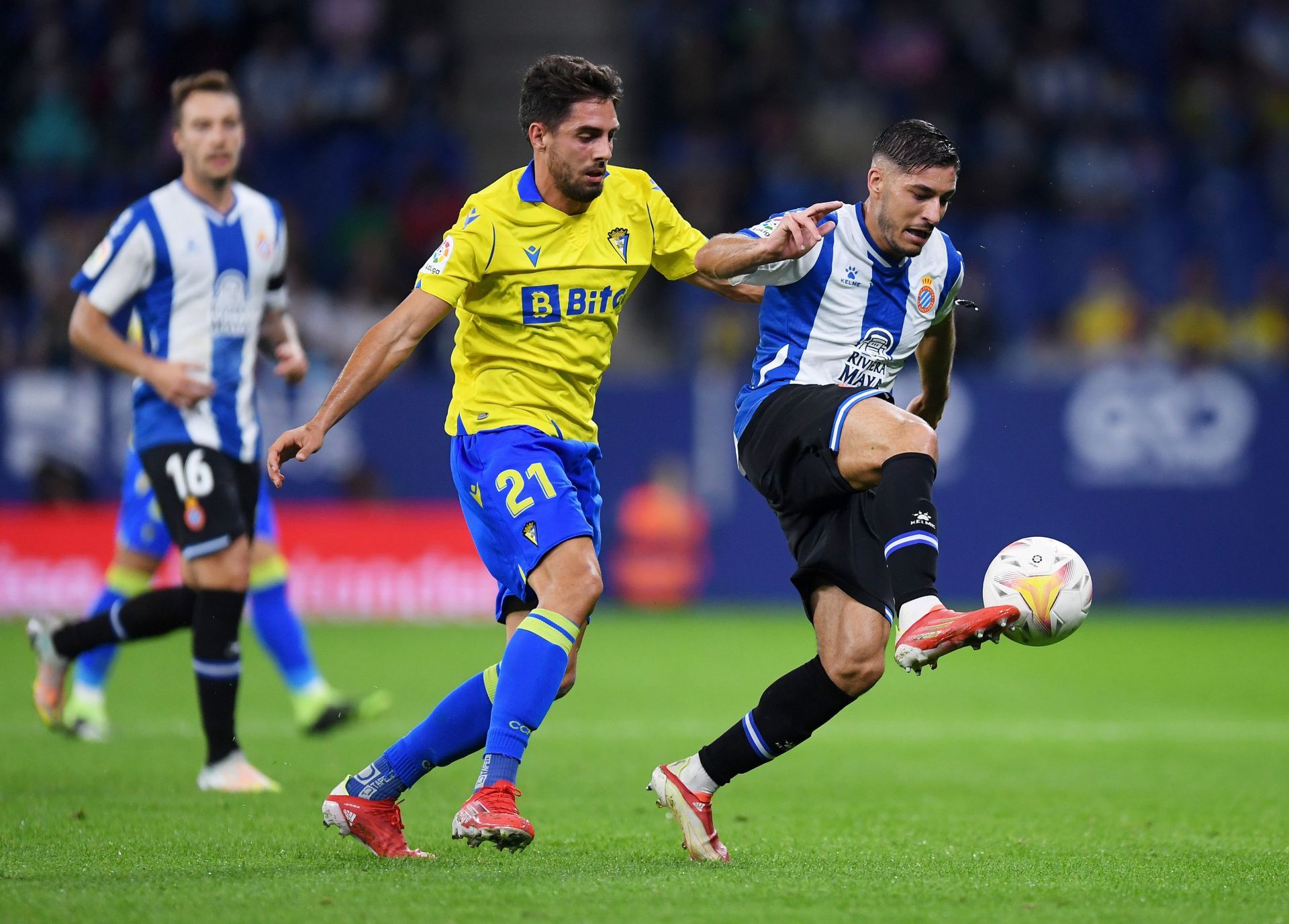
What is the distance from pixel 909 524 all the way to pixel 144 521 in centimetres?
413

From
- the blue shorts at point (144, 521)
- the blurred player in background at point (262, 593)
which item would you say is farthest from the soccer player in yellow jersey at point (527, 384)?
the blue shorts at point (144, 521)

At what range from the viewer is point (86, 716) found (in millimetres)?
7406

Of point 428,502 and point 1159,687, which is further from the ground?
point 428,502

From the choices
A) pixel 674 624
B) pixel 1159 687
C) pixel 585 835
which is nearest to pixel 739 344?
pixel 674 624

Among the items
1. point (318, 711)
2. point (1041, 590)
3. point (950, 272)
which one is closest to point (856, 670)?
point (1041, 590)

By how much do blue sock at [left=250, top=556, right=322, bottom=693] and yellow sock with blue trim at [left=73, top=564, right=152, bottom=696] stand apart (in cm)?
49

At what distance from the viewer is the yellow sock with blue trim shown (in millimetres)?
7203

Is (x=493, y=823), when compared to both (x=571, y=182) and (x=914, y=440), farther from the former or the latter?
(x=571, y=182)

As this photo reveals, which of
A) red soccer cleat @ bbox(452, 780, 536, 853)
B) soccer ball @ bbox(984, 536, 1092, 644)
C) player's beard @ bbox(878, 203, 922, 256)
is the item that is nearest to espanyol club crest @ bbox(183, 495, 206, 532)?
red soccer cleat @ bbox(452, 780, 536, 853)

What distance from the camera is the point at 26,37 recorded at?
55.0ft

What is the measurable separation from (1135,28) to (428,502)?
34.4ft

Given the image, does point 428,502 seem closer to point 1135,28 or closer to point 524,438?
point 524,438

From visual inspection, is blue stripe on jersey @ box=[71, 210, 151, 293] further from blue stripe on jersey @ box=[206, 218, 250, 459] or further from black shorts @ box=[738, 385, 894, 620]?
black shorts @ box=[738, 385, 894, 620]

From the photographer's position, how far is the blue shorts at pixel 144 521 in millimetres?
7117
